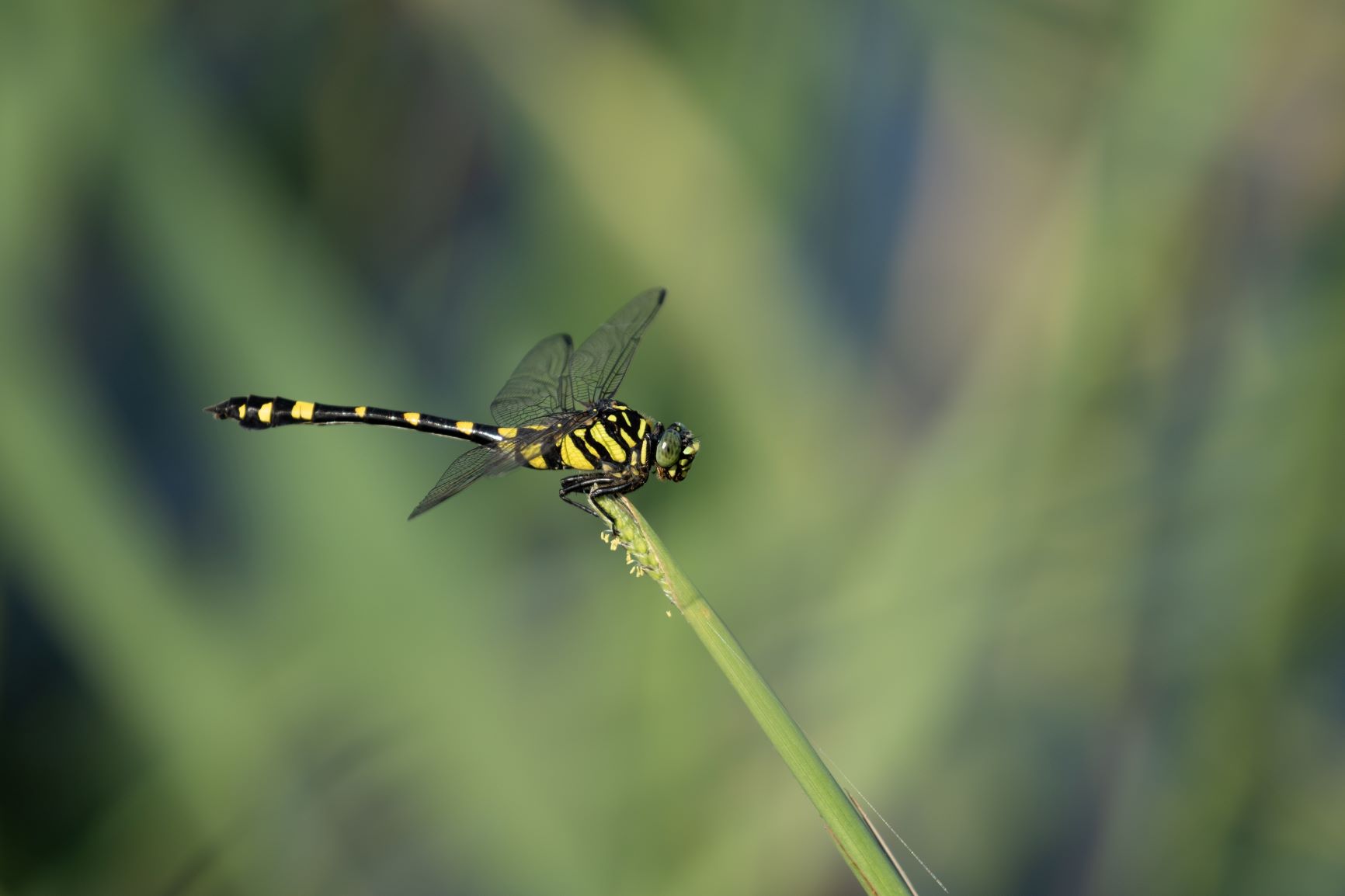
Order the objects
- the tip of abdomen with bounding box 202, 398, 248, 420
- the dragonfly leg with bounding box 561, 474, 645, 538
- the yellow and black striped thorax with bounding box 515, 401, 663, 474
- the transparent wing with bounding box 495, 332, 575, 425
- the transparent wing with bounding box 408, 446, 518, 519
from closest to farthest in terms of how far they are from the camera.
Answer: the transparent wing with bounding box 408, 446, 518, 519 → the dragonfly leg with bounding box 561, 474, 645, 538 → the yellow and black striped thorax with bounding box 515, 401, 663, 474 → the tip of abdomen with bounding box 202, 398, 248, 420 → the transparent wing with bounding box 495, 332, 575, 425

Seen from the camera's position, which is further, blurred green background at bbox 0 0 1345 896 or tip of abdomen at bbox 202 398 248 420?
tip of abdomen at bbox 202 398 248 420

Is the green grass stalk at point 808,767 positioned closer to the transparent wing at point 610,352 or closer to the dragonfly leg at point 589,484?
the dragonfly leg at point 589,484

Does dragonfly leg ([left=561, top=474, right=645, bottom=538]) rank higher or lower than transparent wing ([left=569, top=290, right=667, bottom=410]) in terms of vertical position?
lower

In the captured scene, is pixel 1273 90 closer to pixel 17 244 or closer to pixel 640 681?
pixel 640 681

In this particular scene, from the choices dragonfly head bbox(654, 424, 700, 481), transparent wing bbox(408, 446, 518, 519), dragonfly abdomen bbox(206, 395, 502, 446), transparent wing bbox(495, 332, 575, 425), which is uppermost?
dragonfly abdomen bbox(206, 395, 502, 446)

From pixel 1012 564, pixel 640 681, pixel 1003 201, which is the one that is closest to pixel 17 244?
pixel 640 681

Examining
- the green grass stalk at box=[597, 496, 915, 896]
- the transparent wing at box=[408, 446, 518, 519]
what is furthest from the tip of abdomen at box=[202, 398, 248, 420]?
the green grass stalk at box=[597, 496, 915, 896]

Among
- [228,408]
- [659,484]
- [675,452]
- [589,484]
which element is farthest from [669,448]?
[228,408]

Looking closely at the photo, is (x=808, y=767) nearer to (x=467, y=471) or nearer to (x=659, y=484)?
(x=467, y=471)

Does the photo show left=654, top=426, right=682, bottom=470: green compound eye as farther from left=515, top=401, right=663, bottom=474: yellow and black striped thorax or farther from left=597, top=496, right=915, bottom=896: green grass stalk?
left=597, top=496, right=915, bottom=896: green grass stalk
